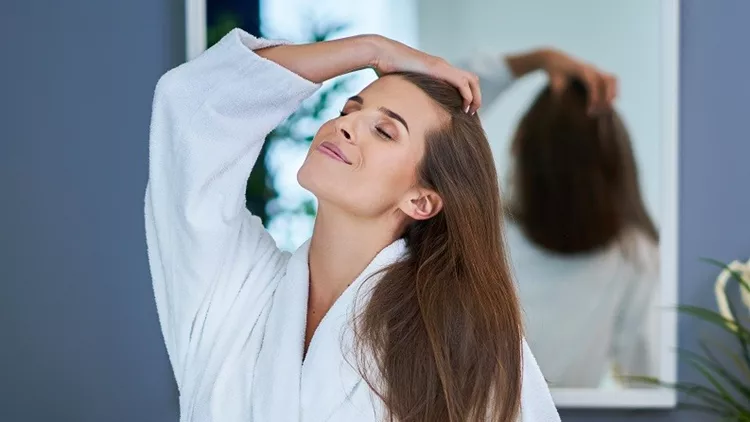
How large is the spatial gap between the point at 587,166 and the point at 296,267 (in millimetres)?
967

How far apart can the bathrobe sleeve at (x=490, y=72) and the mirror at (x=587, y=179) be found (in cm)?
2

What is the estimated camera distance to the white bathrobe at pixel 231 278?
1402mm

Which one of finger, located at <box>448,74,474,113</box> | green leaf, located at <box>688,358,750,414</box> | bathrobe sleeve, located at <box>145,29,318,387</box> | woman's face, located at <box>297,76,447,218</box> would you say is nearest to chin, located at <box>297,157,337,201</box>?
woman's face, located at <box>297,76,447,218</box>

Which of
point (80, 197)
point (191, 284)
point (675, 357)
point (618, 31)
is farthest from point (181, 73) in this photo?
point (675, 357)

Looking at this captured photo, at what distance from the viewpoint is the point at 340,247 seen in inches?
58.0

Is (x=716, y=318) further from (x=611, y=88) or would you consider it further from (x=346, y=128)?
(x=346, y=128)

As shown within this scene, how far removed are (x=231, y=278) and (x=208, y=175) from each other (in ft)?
0.52

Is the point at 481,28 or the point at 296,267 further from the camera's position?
the point at 481,28

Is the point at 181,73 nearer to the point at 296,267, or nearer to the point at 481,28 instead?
the point at 296,267

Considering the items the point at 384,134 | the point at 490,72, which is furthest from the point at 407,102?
the point at 490,72

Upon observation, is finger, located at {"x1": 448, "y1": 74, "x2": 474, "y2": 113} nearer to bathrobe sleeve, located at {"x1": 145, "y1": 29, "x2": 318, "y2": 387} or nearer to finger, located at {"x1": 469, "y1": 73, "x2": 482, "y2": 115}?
finger, located at {"x1": 469, "y1": 73, "x2": 482, "y2": 115}

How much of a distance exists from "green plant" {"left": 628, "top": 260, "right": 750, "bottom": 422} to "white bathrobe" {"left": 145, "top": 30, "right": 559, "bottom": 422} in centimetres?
85

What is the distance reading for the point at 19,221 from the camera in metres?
2.34

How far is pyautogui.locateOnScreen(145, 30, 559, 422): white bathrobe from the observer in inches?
55.2
